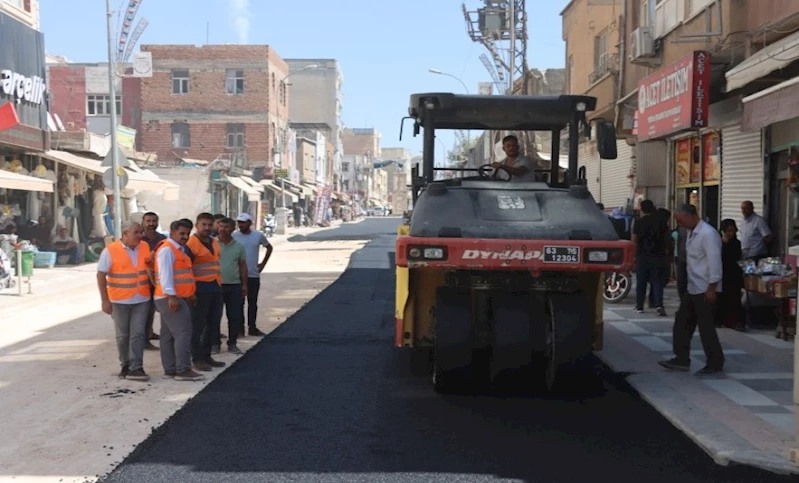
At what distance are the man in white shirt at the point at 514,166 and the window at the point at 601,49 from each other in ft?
51.0

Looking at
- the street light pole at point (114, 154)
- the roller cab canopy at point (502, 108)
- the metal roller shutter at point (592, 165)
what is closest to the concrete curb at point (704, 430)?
the roller cab canopy at point (502, 108)

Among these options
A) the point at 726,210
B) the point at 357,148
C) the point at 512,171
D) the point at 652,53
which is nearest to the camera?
the point at 512,171

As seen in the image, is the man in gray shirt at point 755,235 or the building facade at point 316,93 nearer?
the man in gray shirt at point 755,235

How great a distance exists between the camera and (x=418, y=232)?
818 cm

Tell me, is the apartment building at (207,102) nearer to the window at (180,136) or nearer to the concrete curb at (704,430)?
the window at (180,136)

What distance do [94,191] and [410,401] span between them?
2350 cm

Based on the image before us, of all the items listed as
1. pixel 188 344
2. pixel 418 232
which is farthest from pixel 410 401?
pixel 188 344

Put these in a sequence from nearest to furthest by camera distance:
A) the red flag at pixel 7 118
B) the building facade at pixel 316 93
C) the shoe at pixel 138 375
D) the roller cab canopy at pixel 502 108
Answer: the shoe at pixel 138 375 → the roller cab canopy at pixel 502 108 → the red flag at pixel 7 118 → the building facade at pixel 316 93

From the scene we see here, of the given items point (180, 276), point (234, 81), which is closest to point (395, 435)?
point (180, 276)

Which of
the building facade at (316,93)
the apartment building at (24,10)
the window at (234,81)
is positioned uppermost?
the building facade at (316,93)

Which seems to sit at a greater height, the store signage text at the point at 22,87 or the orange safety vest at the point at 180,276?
the store signage text at the point at 22,87

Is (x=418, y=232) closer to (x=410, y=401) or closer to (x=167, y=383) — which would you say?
(x=410, y=401)

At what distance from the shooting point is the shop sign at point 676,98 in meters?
13.4

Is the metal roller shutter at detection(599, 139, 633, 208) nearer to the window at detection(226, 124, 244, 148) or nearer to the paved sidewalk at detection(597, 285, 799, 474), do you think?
the paved sidewalk at detection(597, 285, 799, 474)
